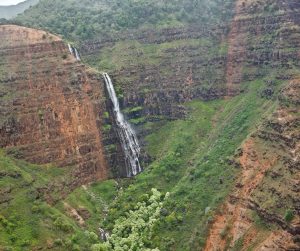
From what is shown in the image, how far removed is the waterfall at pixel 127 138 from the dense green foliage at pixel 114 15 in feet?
37.8

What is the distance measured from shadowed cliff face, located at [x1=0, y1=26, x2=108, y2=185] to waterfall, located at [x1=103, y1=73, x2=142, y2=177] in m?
1.79

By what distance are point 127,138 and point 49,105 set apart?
9.91 m

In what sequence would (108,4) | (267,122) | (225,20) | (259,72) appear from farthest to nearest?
(108,4)
(225,20)
(259,72)
(267,122)

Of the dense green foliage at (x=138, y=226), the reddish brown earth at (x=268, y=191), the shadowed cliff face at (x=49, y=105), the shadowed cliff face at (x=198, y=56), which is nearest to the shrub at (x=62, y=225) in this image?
the dense green foliage at (x=138, y=226)

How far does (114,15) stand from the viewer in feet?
260

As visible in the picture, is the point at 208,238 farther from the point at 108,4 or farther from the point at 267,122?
the point at 108,4

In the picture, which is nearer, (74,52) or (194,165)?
(194,165)

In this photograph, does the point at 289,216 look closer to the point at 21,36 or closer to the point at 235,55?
the point at 235,55

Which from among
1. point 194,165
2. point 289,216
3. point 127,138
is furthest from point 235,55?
point 289,216

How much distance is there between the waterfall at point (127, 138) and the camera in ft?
205

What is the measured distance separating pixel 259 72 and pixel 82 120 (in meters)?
21.5

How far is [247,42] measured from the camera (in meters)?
69.2

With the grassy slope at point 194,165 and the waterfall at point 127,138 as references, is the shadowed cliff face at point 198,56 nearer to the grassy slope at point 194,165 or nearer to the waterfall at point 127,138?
the waterfall at point 127,138

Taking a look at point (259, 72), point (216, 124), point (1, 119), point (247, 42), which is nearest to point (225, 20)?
point (247, 42)
